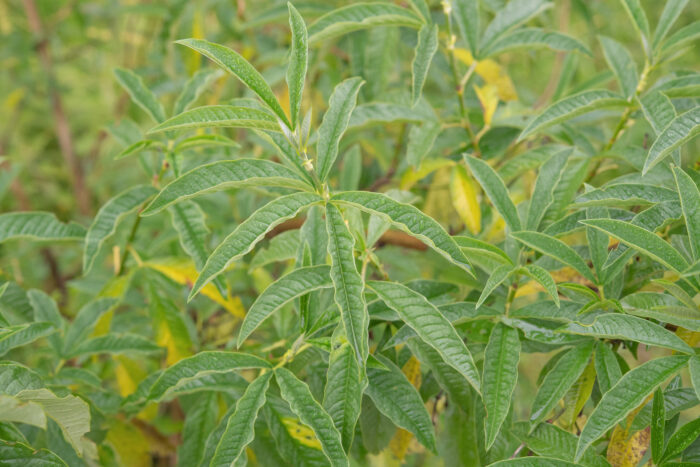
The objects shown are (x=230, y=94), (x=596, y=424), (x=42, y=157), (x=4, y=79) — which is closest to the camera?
(x=596, y=424)

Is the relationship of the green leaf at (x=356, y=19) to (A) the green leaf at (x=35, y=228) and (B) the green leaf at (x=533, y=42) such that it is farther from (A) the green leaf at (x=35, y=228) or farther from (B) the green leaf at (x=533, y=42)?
(A) the green leaf at (x=35, y=228)

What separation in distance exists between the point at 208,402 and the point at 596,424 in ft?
1.46

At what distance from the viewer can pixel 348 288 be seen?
0.52 meters

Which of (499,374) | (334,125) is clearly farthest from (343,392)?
(334,125)

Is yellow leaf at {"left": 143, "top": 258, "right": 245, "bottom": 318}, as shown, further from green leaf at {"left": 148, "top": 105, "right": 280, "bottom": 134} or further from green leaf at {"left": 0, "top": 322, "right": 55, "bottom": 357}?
green leaf at {"left": 148, "top": 105, "right": 280, "bottom": 134}

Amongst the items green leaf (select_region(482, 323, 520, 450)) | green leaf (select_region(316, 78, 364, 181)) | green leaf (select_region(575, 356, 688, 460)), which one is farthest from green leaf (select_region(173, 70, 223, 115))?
green leaf (select_region(575, 356, 688, 460))

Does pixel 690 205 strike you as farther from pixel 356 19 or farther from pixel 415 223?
pixel 356 19

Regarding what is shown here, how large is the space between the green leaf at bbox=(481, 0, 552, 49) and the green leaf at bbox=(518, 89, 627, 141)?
0.56 ft

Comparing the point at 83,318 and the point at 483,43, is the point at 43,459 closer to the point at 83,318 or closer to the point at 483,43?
the point at 83,318

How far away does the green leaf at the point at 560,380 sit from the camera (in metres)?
0.57

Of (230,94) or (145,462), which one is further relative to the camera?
(230,94)

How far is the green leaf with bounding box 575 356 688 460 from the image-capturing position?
49 cm

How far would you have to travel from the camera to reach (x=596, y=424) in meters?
0.50

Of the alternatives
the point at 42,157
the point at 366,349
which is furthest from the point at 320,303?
the point at 42,157
